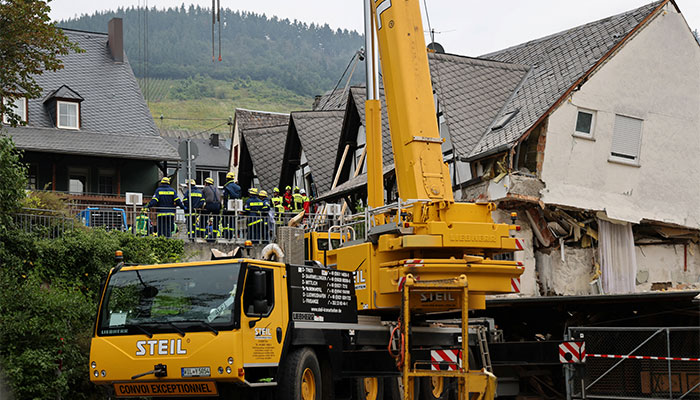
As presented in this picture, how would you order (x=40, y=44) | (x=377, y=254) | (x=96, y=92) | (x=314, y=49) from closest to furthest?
(x=377, y=254) → (x=40, y=44) → (x=96, y=92) → (x=314, y=49)

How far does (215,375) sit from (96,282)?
30.1 feet

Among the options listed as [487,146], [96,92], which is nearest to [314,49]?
[96,92]

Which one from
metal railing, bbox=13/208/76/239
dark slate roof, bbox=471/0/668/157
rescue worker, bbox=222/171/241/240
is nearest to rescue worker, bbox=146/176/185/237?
rescue worker, bbox=222/171/241/240

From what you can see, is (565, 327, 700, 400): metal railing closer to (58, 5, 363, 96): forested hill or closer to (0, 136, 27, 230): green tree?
(0, 136, 27, 230): green tree

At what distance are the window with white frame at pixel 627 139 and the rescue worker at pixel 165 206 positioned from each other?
471 inches

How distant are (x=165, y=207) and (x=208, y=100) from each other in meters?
129

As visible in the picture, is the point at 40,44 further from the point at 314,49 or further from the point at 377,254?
the point at 314,49

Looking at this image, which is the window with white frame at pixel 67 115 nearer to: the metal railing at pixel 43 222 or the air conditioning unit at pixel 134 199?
the air conditioning unit at pixel 134 199

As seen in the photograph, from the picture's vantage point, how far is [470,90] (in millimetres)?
27547

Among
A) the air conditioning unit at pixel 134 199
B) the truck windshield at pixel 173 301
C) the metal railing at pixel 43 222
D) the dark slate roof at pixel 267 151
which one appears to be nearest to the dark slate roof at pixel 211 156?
the dark slate roof at pixel 267 151

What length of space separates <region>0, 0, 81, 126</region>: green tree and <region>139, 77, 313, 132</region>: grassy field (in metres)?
113

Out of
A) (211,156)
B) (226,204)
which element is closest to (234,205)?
(226,204)

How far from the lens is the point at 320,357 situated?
44.6 ft

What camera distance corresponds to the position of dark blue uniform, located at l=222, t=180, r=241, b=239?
25547 mm
